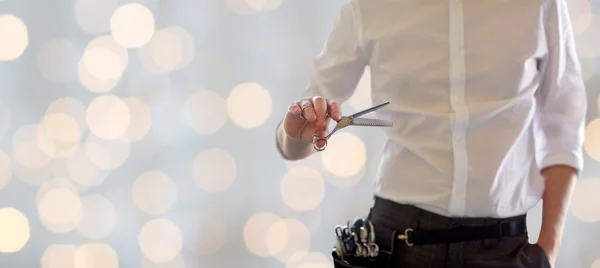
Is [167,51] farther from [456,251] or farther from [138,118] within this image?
[456,251]

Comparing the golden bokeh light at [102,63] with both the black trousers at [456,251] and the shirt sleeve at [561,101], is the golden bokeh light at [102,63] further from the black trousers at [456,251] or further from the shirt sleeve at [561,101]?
the shirt sleeve at [561,101]

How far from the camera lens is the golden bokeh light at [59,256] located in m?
1.12

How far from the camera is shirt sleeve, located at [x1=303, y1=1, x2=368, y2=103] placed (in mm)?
909

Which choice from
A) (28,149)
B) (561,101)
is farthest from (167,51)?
(561,101)

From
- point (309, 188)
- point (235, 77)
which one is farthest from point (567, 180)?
point (235, 77)

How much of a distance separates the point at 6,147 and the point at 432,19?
30.2 inches

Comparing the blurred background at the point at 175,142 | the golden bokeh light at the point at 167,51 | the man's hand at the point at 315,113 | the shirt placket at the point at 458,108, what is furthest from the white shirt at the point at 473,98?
the golden bokeh light at the point at 167,51

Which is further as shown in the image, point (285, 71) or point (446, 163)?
point (285, 71)

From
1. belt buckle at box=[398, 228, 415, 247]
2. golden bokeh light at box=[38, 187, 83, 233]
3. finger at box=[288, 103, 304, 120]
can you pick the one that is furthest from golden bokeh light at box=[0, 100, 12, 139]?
belt buckle at box=[398, 228, 415, 247]

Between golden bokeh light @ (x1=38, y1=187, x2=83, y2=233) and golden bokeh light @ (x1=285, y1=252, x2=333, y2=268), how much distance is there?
1.30 ft

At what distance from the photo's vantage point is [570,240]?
1.12 metres

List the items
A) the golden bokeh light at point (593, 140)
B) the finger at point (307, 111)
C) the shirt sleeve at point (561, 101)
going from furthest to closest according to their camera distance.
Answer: the golden bokeh light at point (593, 140) < the shirt sleeve at point (561, 101) < the finger at point (307, 111)

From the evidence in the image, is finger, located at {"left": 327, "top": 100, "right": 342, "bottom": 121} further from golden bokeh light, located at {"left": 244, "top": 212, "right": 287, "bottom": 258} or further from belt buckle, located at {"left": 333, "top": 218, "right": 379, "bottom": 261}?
golden bokeh light, located at {"left": 244, "top": 212, "right": 287, "bottom": 258}

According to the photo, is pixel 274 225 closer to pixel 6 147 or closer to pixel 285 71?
pixel 285 71
